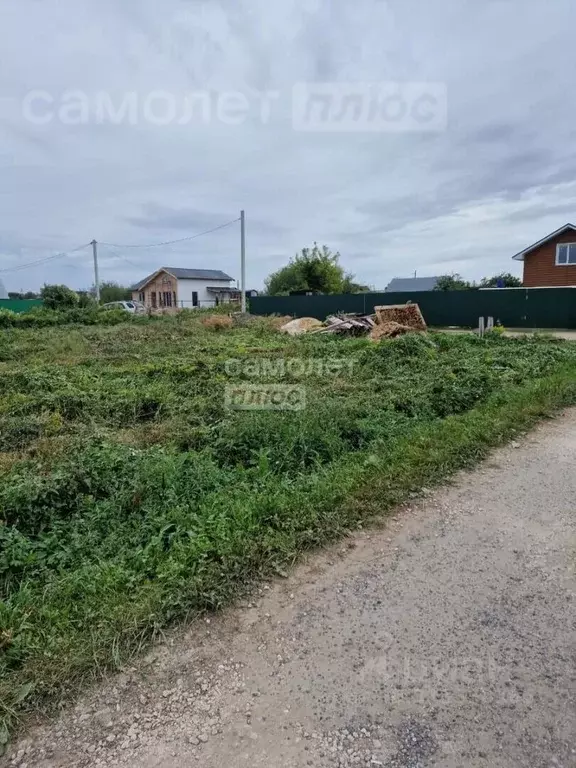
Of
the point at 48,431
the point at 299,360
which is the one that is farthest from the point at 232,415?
the point at 299,360

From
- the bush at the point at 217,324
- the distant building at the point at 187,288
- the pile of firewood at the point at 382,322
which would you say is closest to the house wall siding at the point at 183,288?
the distant building at the point at 187,288

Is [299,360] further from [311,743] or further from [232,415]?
[311,743]

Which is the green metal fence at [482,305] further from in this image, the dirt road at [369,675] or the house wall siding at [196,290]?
the house wall siding at [196,290]

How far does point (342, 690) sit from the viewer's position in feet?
5.58

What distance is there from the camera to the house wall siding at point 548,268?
71.6ft

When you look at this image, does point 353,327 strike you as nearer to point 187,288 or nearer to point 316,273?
point 316,273

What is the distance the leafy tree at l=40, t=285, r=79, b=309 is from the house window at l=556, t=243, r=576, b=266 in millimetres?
24480

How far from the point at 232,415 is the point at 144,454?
1.27 metres

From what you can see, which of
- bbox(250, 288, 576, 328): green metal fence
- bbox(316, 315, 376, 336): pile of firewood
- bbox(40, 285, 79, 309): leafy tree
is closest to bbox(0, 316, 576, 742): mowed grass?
bbox(316, 315, 376, 336): pile of firewood

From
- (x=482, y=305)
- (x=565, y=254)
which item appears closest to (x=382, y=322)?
(x=482, y=305)

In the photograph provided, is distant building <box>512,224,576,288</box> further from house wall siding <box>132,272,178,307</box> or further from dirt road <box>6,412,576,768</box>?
house wall siding <box>132,272,178,307</box>

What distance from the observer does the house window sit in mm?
21672

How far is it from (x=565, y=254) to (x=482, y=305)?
25.0 ft

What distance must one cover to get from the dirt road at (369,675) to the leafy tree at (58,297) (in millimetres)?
26167
